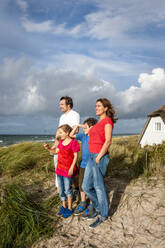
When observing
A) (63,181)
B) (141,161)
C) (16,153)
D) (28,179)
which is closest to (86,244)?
(63,181)

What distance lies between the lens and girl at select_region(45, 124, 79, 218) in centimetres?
327

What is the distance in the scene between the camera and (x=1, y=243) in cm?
263

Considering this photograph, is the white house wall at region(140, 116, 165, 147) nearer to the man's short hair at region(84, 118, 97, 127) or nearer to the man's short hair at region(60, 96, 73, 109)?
the man's short hair at region(60, 96, 73, 109)

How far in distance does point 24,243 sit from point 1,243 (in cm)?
28

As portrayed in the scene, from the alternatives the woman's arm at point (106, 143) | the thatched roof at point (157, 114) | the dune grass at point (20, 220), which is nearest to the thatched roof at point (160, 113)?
the thatched roof at point (157, 114)

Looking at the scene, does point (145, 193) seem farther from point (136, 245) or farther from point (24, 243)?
point (24, 243)

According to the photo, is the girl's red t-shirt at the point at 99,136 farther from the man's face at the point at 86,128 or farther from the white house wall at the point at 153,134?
the white house wall at the point at 153,134

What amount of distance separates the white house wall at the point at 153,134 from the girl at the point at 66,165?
44.3ft

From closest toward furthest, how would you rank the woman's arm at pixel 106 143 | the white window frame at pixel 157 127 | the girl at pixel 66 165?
the woman's arm at pixel 106 143
the girl at pixel 66 165
the white window frame at pixel 157 127

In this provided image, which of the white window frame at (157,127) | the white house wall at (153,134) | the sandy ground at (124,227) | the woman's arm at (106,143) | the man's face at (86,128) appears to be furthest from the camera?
the white window frame at (157,127)

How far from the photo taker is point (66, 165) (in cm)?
331

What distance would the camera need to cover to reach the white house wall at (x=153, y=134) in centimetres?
1586

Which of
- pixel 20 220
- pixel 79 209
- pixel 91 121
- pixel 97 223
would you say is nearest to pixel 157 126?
A: pixel 91 121

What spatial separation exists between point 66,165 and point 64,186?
365mm
